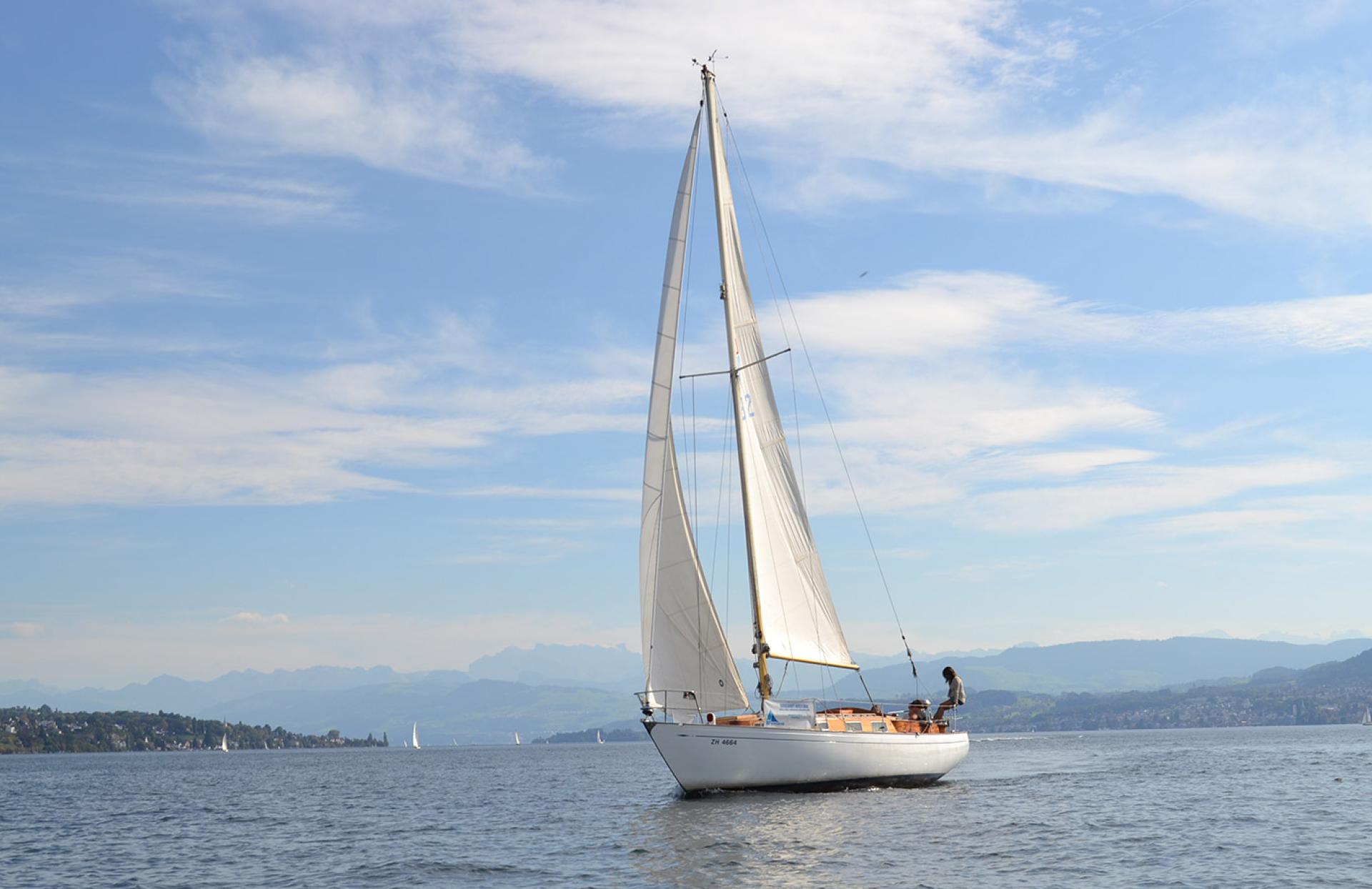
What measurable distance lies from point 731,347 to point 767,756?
1289 cm

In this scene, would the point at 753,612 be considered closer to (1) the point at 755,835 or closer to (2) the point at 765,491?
(2) the point at 765,491

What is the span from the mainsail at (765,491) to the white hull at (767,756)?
118 inches

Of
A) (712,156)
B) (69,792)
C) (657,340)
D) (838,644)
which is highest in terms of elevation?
(712,156)

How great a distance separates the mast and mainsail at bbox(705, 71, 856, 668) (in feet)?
0.08

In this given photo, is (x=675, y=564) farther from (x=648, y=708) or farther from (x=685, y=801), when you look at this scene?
(x=685, y=801)

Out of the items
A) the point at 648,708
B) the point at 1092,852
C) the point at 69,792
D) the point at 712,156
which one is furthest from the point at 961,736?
the point at 69,792

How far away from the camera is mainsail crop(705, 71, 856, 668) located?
40.2m

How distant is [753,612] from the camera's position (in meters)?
40.3

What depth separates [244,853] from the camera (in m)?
35.7

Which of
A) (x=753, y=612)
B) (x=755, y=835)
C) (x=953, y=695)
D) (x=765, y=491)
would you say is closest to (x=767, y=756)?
(x=753, y=612)

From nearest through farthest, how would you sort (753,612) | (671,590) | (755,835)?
1. (755,835)
2. (671,590)
3. (753,612)

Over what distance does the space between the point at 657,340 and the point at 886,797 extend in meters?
16.4

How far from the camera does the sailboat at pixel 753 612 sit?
1494 inches

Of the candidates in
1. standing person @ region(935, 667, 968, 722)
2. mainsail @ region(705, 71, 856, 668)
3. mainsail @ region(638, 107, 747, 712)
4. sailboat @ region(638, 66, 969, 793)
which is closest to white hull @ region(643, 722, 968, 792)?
sailboat @ region(638, 66, 969, 793)
